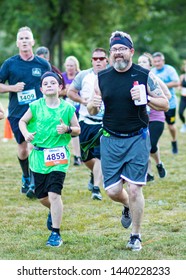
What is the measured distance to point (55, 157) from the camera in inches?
291

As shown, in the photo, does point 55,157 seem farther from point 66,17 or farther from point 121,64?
point 66,17

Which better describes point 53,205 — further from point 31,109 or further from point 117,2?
point 117,2

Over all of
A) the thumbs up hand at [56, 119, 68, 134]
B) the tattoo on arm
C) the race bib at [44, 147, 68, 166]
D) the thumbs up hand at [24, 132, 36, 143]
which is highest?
the tattoo on arm

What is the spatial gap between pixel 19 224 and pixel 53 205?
4.42 feet

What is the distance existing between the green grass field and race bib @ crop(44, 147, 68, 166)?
0.88m

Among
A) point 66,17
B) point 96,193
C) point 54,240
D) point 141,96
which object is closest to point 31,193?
point 96,193

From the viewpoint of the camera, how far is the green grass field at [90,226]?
23.0 feet

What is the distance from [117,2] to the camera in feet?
137

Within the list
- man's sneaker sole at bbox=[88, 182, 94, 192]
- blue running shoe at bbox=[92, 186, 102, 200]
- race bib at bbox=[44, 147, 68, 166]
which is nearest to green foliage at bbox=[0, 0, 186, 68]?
man's sneaker sole at bbox=[88, 182, 94, 192]

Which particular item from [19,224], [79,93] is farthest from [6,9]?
[19,224]

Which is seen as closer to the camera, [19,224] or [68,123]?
[68,123]

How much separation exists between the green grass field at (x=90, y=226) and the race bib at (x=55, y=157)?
88 cm

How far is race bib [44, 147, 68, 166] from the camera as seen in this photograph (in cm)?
738

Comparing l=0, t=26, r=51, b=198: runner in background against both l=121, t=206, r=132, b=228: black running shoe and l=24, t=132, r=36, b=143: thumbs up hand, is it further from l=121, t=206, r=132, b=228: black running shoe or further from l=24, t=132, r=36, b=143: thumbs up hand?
l=24, t=132, r=36, b=143: thumbs up hand
